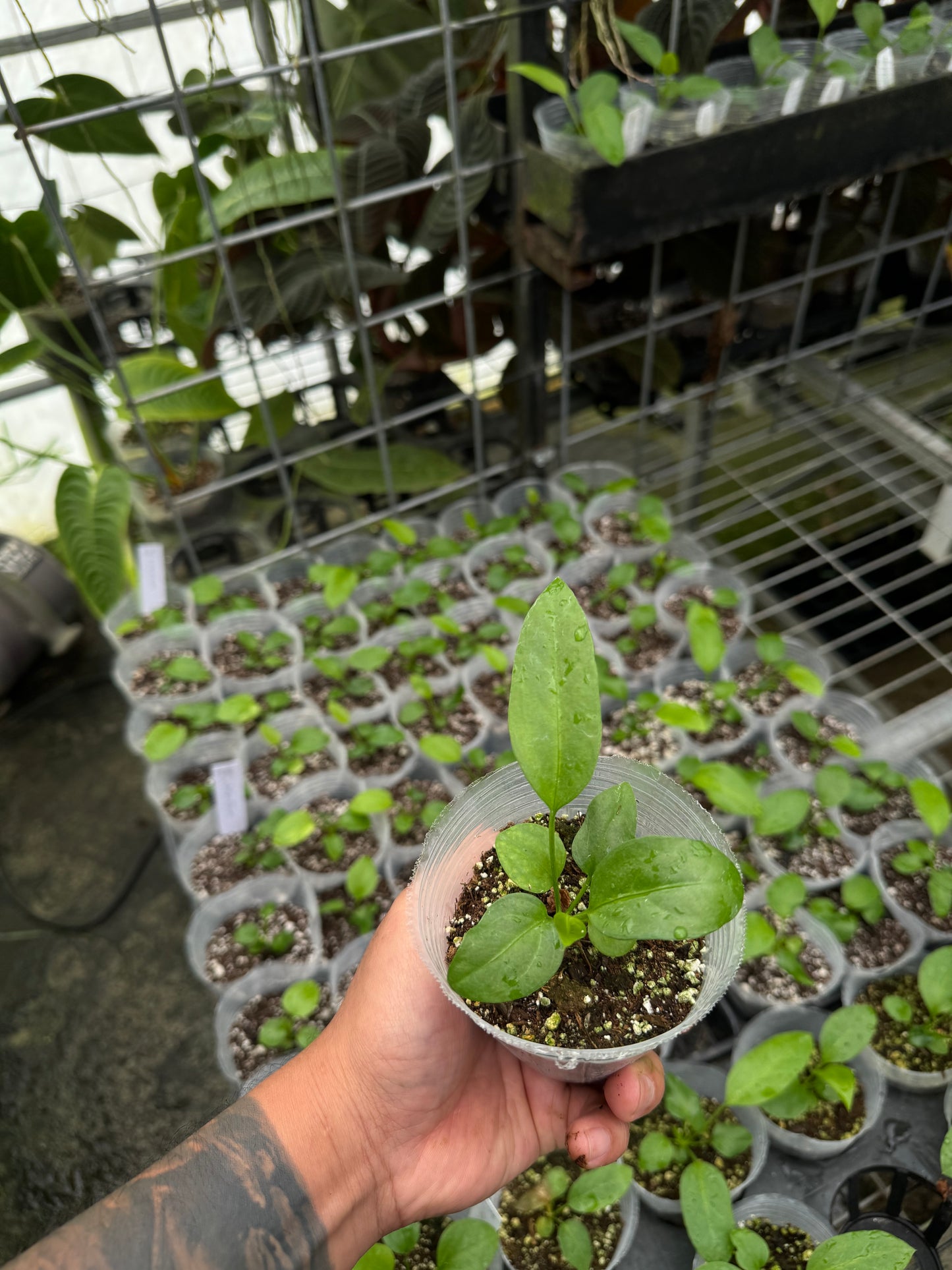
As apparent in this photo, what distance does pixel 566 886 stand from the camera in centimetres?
74

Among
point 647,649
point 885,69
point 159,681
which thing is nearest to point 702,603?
point 647,649

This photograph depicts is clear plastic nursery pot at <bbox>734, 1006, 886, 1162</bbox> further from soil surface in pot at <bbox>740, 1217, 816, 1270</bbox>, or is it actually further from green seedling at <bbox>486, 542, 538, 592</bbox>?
green seedling at <bbox>486, 542, 538, 592</bbox>

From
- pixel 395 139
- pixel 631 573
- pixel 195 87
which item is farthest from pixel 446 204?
pixel 631 573

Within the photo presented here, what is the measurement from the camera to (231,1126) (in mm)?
767

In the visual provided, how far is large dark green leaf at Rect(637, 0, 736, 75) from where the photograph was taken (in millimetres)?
1377

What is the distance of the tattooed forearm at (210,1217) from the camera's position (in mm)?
677

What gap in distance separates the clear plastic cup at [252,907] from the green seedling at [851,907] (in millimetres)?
703

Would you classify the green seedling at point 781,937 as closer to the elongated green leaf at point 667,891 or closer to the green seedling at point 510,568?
the elongated green leaf at point 667,891

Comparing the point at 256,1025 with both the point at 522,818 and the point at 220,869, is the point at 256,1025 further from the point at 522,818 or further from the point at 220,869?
the point at 522,818

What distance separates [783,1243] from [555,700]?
2.53ft

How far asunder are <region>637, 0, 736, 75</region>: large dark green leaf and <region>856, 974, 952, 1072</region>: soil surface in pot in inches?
54.9

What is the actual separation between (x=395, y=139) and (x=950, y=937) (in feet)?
4.83

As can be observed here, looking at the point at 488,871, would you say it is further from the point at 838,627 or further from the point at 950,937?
the point at 838,627

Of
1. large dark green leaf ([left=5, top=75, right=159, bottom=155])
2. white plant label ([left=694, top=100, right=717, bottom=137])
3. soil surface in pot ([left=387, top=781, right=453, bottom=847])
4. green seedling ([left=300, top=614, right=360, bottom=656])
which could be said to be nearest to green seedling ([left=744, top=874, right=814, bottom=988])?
soil surface in pot ([left=387, top=781, right=453, bottom=847])
